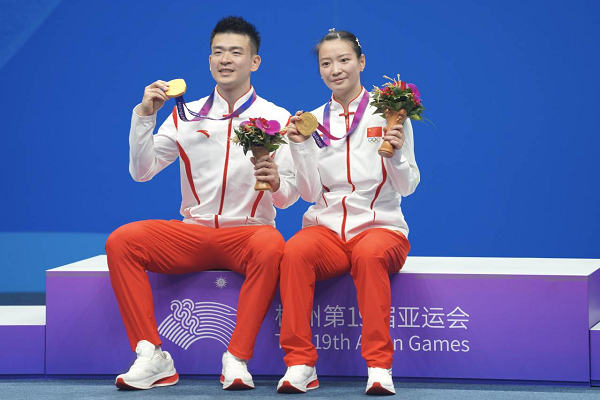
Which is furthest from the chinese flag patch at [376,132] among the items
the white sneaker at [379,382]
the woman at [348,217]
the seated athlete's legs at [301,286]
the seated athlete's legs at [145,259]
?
the white sneaker at [379,382]

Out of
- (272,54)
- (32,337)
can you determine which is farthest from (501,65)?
(32,337)

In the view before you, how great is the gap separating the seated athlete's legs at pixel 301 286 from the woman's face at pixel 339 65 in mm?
729

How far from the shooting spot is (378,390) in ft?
9.80

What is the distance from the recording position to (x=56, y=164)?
5992mm

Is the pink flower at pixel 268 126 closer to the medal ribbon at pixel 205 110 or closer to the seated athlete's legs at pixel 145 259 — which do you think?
the medal ribbon at pixel 205 110

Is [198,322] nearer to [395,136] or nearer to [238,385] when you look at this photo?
[238,385]

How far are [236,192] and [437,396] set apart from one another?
1274 mm

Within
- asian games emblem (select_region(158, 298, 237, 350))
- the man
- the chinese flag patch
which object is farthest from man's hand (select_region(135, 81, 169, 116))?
the chinese flag patch

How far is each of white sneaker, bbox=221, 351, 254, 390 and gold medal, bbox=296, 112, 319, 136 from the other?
3.20ft

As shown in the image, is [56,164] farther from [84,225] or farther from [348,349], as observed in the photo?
[348,349]

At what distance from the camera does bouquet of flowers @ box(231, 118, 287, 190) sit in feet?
10.9

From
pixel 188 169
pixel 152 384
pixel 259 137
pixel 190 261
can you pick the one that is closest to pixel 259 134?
pixel 259 137

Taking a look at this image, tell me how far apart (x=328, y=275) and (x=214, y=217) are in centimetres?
61

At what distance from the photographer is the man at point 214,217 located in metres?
3.20
